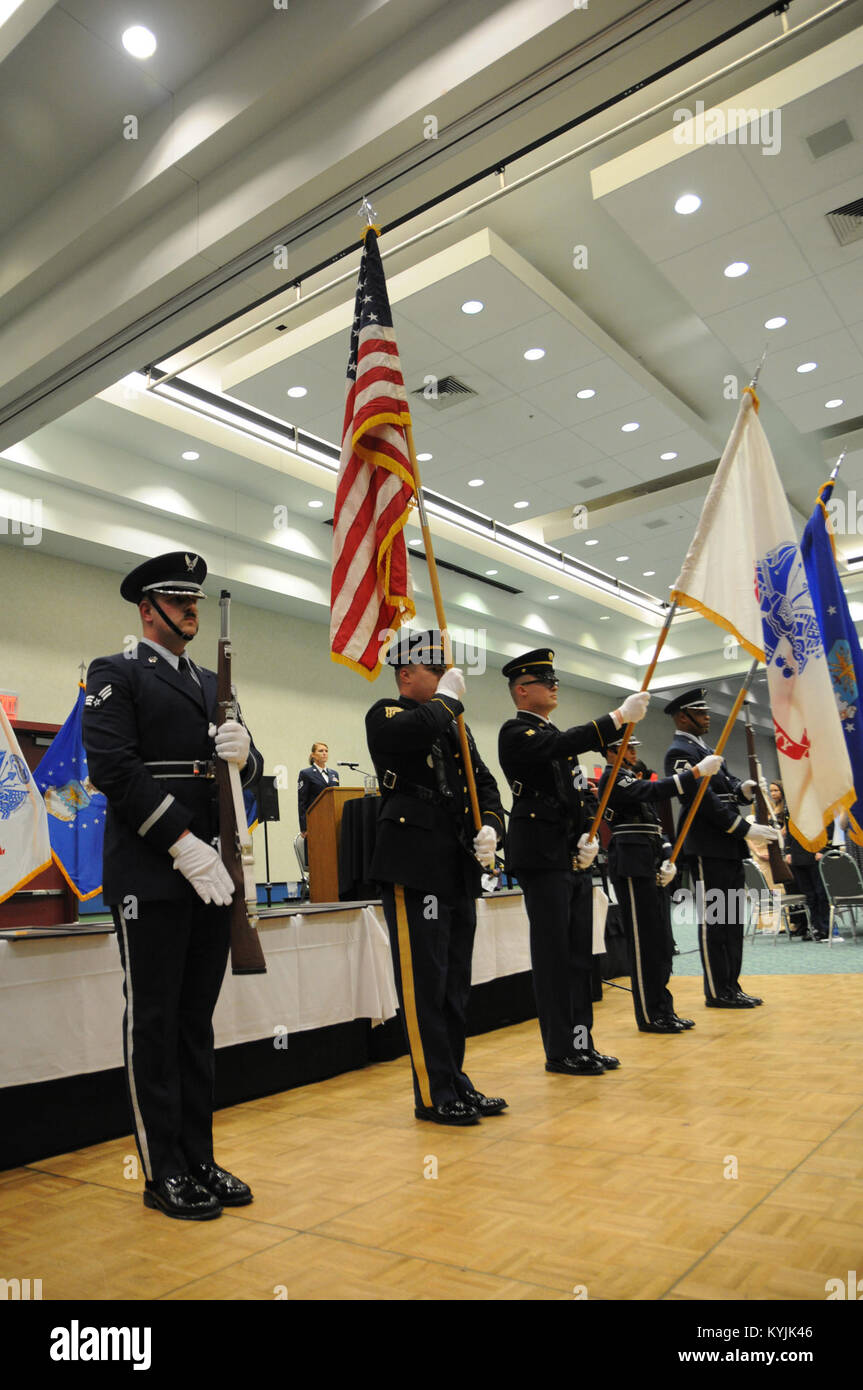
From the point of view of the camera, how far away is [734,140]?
219 inches

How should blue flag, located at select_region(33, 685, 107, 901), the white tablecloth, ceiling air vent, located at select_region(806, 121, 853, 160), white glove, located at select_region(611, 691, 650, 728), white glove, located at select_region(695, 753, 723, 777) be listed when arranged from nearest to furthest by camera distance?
the white tablecloth
white glove, located at select_region(611, 691, 650, 728)
white glove, located at select_region(695, 753, 723, 777)
ceiling air vent, located at select_region(806, 121, 853, 160)
blue flag, located at select_region(33, 685, 107, 901)

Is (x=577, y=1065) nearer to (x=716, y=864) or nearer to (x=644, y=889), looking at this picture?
(x=644, y=889)

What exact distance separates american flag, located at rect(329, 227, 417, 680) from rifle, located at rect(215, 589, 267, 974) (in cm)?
57

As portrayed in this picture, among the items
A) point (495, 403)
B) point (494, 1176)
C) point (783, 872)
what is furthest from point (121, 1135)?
point (495, 403)

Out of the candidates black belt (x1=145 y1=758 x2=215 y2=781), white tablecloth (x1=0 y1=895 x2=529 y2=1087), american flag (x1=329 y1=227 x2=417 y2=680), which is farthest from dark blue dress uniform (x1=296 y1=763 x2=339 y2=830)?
black belt (x1=145 y1=758 x2=215 y2=781)

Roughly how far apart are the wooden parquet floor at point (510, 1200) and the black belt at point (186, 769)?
1.10 m

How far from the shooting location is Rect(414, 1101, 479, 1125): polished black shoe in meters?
3.06

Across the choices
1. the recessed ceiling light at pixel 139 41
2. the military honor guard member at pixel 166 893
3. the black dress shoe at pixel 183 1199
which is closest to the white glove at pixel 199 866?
the military honor guard member at pixel 166 893

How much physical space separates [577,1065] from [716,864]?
1.92m

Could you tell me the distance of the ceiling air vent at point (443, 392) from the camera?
8305 mm

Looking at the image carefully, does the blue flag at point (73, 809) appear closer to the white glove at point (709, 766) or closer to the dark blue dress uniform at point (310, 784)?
the dark blue dress uniform at point (310, 784)

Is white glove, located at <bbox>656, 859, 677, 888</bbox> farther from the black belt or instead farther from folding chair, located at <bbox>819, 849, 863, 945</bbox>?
folding chair, located at <bbox>819, 849, 863, 945</bbox>

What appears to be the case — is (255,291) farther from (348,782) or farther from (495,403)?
(348,782)

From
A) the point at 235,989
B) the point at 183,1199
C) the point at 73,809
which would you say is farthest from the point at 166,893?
the point at 73,809
